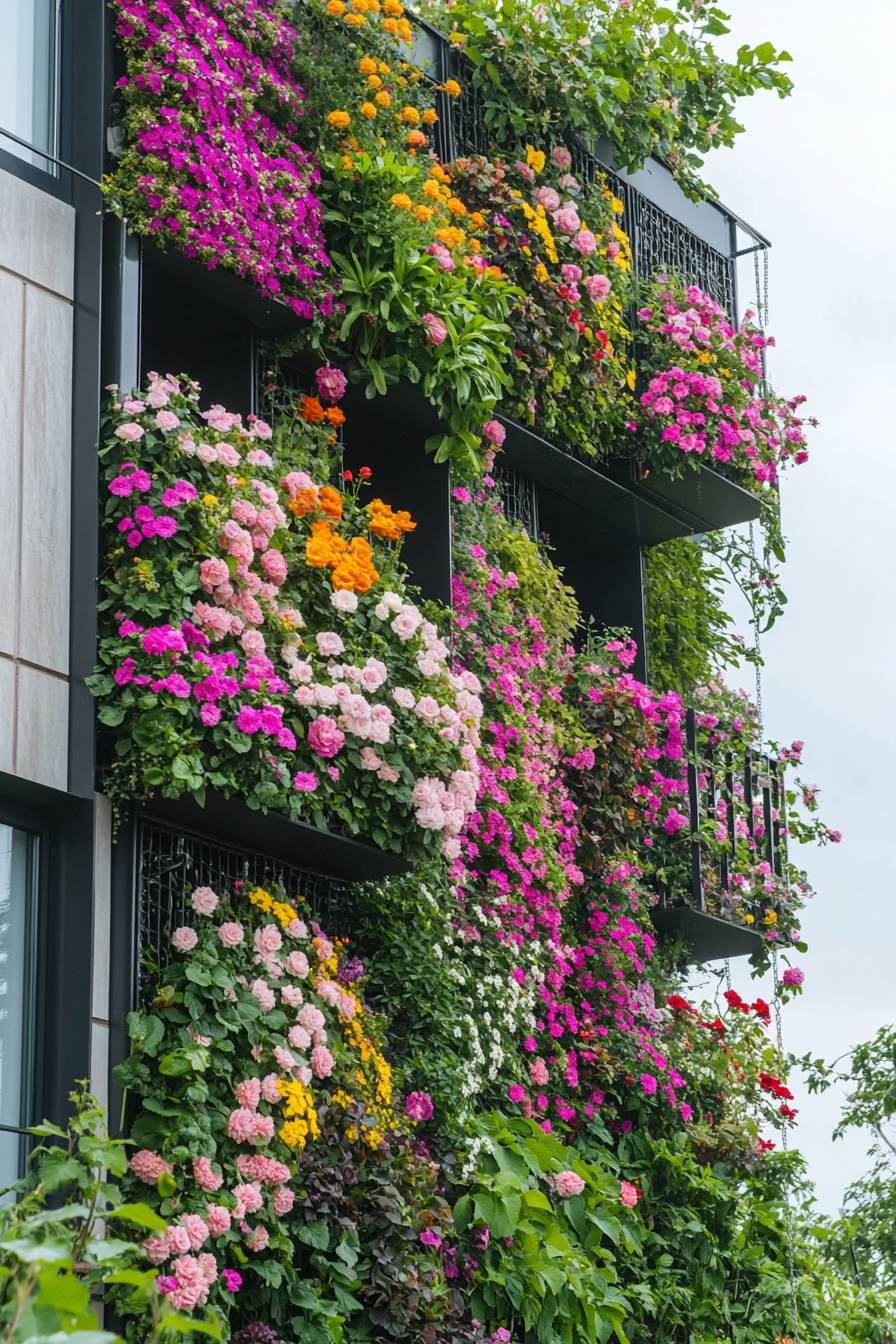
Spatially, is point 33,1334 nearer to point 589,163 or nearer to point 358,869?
point 358,869

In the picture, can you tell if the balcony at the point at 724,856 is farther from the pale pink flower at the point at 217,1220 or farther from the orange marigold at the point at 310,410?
the pale pink flower at the point at 217,1220

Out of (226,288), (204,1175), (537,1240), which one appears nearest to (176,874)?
(204,1175)

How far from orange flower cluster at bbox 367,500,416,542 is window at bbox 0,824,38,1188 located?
249cm

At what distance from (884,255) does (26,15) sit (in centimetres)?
755

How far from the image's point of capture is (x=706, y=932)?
10188 mm

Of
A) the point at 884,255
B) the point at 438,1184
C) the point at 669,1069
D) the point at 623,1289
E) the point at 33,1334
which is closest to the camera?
the point at 33,1334

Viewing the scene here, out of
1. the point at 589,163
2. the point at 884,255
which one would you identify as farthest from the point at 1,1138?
the point at 884,255

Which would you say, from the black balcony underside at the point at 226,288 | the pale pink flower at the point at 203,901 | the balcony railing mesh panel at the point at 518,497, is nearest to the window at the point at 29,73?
the black balcony underside at the point at 226,288

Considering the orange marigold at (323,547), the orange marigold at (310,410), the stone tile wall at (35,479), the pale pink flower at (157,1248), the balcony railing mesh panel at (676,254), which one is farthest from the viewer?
the balcony railing mesh panel at (676,254)

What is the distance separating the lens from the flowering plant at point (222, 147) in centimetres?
661

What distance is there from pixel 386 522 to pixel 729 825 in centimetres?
362

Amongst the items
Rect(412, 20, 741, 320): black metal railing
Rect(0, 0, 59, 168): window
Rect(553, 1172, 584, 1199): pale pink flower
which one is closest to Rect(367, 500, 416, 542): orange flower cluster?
Rect(0, 0, 59, 168): window

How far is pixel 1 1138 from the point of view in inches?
212

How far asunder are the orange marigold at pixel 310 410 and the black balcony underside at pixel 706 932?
3.56 metres
